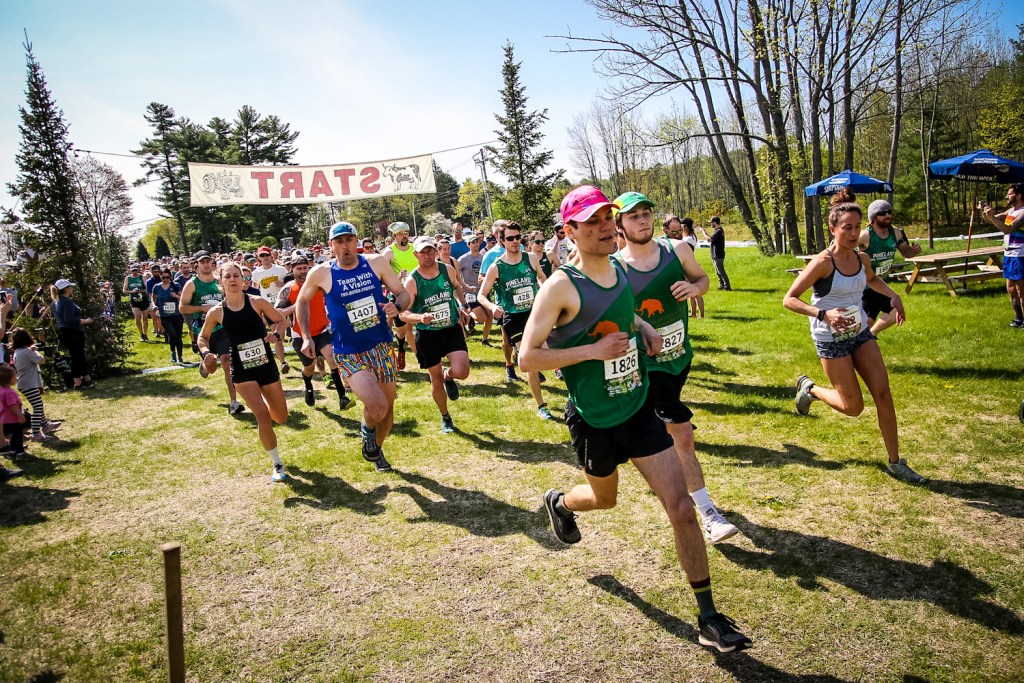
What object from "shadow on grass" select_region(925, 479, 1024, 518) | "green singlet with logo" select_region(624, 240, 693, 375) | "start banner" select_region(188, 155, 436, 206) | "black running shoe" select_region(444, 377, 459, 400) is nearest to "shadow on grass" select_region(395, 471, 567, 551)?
"green singlet with logo" select_region(624, 240, 693, 375)

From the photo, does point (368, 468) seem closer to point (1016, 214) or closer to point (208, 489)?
point (208, 489)

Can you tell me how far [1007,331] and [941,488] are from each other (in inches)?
254

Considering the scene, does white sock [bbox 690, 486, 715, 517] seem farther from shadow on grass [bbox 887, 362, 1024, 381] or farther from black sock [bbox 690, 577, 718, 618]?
shadow on grass [bbox 887, 362, 1024, 381]

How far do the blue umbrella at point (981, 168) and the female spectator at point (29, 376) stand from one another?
70.3 ft

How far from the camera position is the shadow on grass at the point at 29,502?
6055 mm

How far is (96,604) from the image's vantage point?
4242 mm

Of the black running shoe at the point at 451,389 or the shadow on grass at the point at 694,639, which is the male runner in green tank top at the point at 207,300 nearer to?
the black running shoe at the point at 451,389

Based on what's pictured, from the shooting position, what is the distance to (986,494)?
4520 millimetres

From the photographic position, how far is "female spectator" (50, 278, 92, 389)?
12.3 m

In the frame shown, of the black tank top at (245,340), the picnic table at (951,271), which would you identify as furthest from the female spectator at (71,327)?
the picnic table at (951,271)

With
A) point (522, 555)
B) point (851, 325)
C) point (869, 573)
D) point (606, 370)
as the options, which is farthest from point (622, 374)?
point (851, 325)

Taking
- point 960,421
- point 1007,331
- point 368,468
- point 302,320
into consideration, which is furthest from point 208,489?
point 1007,331

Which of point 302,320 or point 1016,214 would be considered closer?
point 302,320

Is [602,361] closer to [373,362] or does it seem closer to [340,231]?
[373,362]
